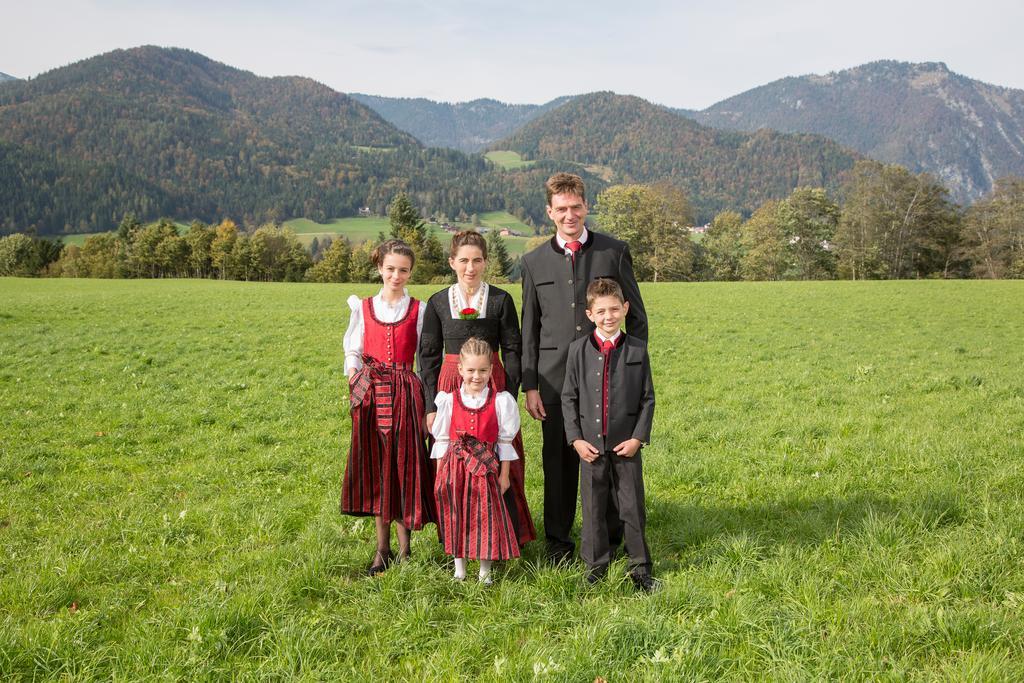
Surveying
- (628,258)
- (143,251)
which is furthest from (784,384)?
(143,251)

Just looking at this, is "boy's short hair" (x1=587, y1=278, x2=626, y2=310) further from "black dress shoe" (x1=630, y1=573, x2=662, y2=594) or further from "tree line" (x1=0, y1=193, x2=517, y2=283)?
"tree line" (x1=0, y1=193, x2=517, y2=283)

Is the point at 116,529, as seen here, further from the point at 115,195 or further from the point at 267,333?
the point at 115,195

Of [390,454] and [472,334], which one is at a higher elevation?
[472,334]

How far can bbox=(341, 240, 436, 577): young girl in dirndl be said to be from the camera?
4715mm

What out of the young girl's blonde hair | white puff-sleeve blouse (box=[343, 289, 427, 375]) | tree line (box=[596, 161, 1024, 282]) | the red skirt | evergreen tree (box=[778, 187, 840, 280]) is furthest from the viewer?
evergreen tree (box=[778, 187, 840, 280])

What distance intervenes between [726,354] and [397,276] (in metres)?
12.6

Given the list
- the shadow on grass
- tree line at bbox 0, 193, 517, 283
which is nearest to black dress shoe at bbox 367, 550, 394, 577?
the shadow on grass

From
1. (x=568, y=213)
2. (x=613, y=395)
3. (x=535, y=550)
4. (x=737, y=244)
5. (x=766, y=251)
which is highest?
(x=737, y=244)

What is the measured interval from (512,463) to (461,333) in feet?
3.41

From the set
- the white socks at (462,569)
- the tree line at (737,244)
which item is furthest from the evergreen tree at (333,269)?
the white socks at (462,569)

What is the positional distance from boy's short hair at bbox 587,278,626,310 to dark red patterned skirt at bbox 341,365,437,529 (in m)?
1.44

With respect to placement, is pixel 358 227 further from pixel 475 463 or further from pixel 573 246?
pixel 475 463

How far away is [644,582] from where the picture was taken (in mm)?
4453

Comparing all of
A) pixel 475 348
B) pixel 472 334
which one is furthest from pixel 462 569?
pixel 472 334
